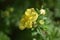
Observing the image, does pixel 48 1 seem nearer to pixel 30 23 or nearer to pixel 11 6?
pixel 11 6

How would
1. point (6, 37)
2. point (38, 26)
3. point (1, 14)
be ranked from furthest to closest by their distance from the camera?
1. point (1, 14)
2. point (6, 37)
3. point (38, 26)

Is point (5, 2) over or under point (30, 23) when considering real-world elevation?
under

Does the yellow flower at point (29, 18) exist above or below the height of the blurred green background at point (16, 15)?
above

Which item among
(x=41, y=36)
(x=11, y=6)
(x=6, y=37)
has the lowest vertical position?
(x=6, y=37)

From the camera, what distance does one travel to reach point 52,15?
8.93 feet

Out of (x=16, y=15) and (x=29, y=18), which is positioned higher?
(x=29, y=18)

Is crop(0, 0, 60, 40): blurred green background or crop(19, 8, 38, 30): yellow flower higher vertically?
crop(19, 8, 38, 30): yellow flower

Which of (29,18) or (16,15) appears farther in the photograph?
(16,15)

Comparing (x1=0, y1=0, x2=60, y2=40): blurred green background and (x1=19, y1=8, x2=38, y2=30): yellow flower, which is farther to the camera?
(x1=0, y1=0, x2=60, y2=40): blurred green background

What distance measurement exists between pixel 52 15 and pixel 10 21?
0.49 m

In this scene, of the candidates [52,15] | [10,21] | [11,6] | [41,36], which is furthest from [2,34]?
[41,36]

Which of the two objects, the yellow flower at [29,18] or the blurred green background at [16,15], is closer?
the yellow flower at [29,18]

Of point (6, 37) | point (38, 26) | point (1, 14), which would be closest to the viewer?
point (38, 26)

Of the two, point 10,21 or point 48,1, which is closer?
point 10,21
